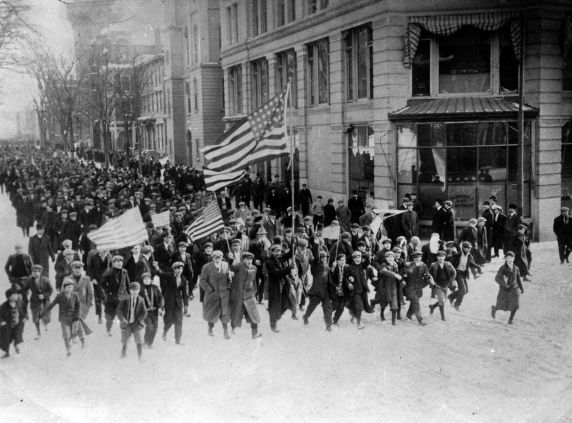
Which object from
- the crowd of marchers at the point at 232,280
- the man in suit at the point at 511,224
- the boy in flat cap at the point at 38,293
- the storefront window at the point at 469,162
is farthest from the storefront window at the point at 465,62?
the boy in flat cap at the point at 38,293

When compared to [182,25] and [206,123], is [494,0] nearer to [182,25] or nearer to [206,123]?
[206,123]

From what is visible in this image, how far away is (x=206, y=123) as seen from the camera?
1875 inches

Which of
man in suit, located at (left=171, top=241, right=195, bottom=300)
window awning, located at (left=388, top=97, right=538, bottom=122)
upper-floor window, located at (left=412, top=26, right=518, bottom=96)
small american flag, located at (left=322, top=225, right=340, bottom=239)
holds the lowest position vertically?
man in suit, located at (left=171, top=241, right=195, bottom=300)

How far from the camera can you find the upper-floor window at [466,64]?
21562 millimetres

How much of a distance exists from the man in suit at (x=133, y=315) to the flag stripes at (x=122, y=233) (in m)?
1.95

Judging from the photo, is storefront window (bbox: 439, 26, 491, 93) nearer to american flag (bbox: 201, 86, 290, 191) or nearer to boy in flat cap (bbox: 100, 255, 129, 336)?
american flag (bbox: 201, 86, 290, 191)

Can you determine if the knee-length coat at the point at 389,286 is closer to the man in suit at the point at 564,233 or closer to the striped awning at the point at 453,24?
the man in suit at the point at 564,233

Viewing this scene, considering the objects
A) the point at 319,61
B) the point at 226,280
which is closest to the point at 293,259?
the point at 226,280

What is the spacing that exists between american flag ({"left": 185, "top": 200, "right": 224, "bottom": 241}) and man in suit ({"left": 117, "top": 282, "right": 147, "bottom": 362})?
326 centimetres

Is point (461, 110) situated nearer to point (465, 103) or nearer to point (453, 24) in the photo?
point (465, 103)

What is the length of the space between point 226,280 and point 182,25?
43664 mm

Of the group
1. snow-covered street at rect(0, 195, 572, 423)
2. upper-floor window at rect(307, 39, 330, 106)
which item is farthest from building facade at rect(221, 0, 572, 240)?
snow-covered street at rect(0, 195, 572, 423)

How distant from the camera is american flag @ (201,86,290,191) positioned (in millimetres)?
13406

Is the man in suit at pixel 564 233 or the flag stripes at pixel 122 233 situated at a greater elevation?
the flag stripes at pixel 122 233
